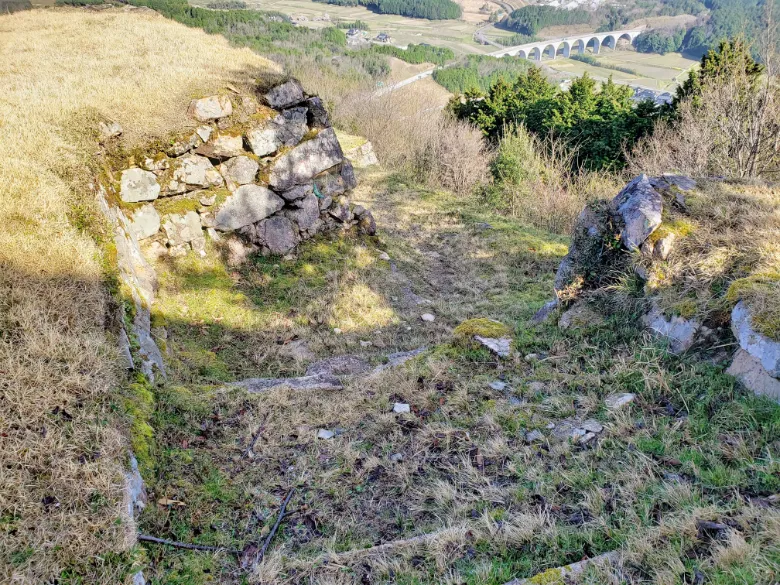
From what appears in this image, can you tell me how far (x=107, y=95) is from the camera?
7.12m

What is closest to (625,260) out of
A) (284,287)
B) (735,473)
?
(735,473)

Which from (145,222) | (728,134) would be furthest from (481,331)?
(728,134)

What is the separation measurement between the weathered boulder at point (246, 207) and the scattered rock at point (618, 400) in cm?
612

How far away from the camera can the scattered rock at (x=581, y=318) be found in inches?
191

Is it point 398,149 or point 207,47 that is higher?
point 207,47

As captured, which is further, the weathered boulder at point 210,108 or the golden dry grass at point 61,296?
the weathered boulder at point 210,108

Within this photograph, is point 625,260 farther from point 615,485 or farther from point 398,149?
point 398,149

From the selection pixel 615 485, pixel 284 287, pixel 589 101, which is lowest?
pixel 284 287

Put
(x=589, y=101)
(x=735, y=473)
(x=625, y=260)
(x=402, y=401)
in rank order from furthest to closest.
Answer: (x=589, y=101), (x=625, y=260), (x=402, y=401), (x=735, y=473)

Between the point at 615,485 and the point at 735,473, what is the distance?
625mm

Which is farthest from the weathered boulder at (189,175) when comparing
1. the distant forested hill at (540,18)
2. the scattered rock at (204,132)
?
the distant forested hill at (540,18)

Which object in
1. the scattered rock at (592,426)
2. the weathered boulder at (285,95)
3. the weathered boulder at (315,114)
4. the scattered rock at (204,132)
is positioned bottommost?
the scattered rock at (592,426)

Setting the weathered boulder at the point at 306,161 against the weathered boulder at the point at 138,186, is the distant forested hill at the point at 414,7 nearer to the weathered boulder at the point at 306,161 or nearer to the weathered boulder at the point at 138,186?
the weathered boulder at the point at 306,161

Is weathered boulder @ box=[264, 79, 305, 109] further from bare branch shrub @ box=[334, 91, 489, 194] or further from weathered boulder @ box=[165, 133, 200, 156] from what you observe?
bare branch shrub @ box=[334, 91, 489, 194]
